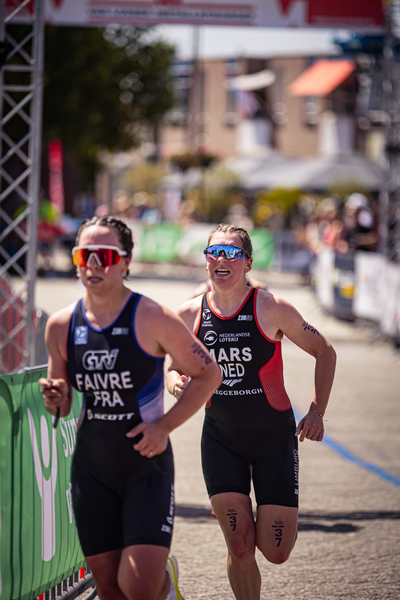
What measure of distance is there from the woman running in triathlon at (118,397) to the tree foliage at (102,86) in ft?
63.6

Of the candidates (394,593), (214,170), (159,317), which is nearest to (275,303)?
(159,317)

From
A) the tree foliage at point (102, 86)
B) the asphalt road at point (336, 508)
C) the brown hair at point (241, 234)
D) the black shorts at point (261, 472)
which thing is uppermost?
the tree foliage at point (102, 86)

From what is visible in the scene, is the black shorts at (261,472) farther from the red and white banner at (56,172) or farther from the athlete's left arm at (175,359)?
the red and white banner at (56,172)

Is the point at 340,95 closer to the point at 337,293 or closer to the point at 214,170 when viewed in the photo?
the point at 214,170

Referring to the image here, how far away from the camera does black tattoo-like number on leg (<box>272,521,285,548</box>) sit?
3779mm

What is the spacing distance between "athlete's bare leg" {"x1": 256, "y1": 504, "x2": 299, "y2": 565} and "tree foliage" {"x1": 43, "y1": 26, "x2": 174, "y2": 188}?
19358 millimetres

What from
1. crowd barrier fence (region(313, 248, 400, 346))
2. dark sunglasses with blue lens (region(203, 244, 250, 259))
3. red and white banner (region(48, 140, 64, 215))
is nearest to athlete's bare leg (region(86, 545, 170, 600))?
dark sunglasses with blue lens (region(203, 244, 250, 259))

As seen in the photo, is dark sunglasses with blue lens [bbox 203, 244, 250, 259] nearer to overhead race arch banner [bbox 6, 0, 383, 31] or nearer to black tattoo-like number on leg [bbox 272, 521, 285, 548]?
black tattoo-like number on leg [bbox 272, 521, 285, 548]

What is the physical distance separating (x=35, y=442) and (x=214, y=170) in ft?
129

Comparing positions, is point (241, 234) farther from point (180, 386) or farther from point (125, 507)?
point (125, 507)

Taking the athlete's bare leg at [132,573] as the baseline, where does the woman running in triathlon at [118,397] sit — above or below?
above

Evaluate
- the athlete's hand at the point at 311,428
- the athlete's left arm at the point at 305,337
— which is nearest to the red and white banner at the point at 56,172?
the athlete's left arm at the point at 305,337

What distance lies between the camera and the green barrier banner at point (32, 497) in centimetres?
345

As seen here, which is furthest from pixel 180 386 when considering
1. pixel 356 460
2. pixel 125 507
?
pixel 356 460
